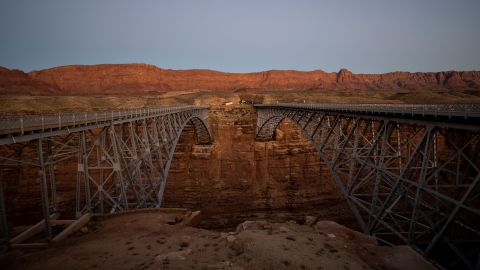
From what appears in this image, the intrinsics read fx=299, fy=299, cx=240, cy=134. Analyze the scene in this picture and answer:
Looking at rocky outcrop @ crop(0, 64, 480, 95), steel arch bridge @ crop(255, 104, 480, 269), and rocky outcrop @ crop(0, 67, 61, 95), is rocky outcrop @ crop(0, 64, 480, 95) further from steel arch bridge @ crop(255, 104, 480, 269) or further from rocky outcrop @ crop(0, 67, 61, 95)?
steel arch bridge @ crop(255, 104, 480, 269)

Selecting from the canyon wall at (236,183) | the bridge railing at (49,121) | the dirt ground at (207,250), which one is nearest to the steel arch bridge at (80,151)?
the bridge railing at (49,121)

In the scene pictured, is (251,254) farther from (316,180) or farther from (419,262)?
(316,180)

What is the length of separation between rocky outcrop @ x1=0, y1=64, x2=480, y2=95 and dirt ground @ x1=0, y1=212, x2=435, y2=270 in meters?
109

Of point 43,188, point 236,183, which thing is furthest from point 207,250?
point 236,183

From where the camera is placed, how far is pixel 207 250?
1239 cm

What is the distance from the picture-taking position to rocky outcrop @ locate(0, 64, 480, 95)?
134125mm

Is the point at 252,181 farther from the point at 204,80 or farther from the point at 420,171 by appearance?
the point at 204,80

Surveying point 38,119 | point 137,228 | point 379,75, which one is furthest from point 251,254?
point 379,75

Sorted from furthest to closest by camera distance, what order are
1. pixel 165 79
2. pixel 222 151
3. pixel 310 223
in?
1. pixel 165 79
2. pixel 222 151
3. pixel 310 223

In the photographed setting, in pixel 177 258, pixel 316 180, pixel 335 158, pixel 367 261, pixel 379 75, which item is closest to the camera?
pixel 177 258

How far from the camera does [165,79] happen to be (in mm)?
154000

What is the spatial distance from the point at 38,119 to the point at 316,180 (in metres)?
39.1

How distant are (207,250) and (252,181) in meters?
35.2

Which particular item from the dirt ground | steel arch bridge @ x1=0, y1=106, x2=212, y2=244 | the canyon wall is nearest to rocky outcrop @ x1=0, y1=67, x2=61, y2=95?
the canyon wall
